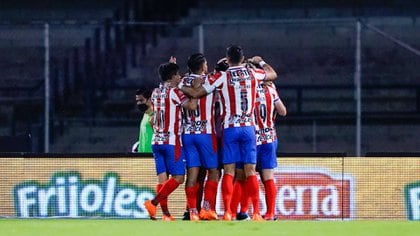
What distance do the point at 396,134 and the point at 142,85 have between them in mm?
4003

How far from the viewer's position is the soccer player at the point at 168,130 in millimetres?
12438

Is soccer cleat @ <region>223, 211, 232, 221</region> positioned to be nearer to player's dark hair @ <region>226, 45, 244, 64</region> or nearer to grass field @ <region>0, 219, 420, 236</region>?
grass field @ <region>0, 219, 420, 236</region>

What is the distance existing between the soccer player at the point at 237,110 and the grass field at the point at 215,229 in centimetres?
112

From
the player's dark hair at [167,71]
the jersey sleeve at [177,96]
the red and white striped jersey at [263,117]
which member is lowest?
the red and white striped jersey at [263,117]

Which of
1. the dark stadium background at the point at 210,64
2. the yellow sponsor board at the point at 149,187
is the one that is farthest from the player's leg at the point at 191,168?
the dark stadium background at the point at 210,64

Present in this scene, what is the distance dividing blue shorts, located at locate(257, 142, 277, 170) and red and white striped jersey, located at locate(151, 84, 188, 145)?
2.60ft

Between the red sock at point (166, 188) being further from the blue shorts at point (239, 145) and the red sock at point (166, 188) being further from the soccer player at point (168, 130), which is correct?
the blue shorts at point (239, 145)

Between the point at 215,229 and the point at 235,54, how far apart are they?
236cm

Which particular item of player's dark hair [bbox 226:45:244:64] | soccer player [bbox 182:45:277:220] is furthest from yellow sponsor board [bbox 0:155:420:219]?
player's dark hair [bbox 226:45:244:64]

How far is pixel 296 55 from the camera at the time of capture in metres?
21.3

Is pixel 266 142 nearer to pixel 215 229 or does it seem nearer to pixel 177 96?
pixel 177 96

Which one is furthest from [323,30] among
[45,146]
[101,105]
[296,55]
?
[45,146]

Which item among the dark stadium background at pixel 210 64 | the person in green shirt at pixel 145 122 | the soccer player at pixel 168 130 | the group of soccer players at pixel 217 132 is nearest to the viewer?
the group of soccer players at pixel 217 132

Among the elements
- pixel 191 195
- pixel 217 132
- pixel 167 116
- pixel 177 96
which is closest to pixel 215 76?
pixel 177 96
